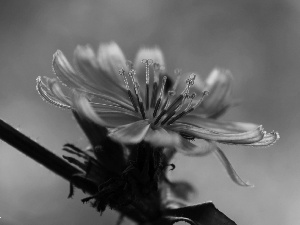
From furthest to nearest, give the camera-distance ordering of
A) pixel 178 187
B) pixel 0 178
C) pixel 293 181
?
1. pixel 293 181
2. pixel 0 178
3. pixel 178 187

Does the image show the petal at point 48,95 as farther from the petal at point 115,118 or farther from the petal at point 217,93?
the petal at point 217,93

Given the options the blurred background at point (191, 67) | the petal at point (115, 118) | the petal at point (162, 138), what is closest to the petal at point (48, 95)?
the petal at point (115, 118)

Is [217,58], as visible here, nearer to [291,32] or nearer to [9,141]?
[291,32]

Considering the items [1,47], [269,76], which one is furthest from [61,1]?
[269,76]

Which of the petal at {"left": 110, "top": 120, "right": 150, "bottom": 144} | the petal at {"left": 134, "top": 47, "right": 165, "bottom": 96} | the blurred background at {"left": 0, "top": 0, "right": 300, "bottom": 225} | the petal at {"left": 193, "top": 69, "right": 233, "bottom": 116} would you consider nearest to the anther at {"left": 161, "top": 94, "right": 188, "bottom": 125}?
the petal at {"left": 110, "top": 120, "right": 150, "bottom": 144}

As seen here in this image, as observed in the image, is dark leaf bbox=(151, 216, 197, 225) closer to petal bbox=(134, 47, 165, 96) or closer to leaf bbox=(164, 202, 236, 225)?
leaf bbox=(164, 202, 236, 225)

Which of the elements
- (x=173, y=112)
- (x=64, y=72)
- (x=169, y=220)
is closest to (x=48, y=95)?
(x=64, y=72)

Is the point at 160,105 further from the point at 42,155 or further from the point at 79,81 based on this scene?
the point at 42,155

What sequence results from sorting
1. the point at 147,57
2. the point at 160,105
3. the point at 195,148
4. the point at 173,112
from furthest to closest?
1. the point at 147,57
2. the point at 160,105
3. the point at 173,112
4. the point at 195,148
